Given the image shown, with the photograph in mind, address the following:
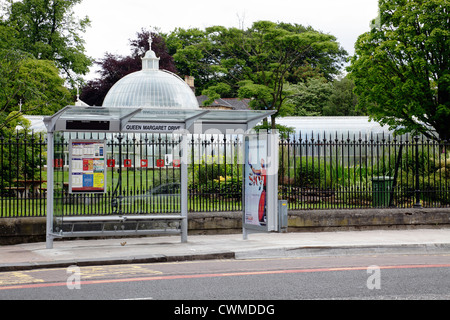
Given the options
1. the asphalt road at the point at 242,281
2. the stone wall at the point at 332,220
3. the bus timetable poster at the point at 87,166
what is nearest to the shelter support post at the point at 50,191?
the bus timetable poster at the point at 87,166

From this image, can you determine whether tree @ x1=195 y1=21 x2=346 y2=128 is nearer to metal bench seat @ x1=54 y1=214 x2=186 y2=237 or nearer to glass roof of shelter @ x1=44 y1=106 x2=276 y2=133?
glass roof of shelter @ x1=44 y1=106 x2=276 y2=133

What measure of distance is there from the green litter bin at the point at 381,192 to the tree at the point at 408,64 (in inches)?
360

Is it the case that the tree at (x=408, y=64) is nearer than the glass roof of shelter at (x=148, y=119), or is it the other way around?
the glass roof of shelter at (x=148, y=119)

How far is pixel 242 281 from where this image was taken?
8.31 meters

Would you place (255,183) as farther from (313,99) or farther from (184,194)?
(313,99)

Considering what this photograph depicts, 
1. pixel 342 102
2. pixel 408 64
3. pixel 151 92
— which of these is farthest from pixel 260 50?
pixel 342 102

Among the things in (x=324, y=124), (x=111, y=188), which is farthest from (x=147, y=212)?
(x=324, y=124)

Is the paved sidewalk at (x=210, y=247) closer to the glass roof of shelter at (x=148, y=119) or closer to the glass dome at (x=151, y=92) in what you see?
the glass roof of shelter at (x=148, y=119)

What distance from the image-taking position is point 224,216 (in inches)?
555

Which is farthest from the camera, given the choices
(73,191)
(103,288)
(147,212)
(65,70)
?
(65,70)

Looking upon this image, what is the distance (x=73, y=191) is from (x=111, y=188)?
1.76m

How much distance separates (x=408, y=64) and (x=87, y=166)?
18.1 metres

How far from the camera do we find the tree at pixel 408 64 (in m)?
25.1
